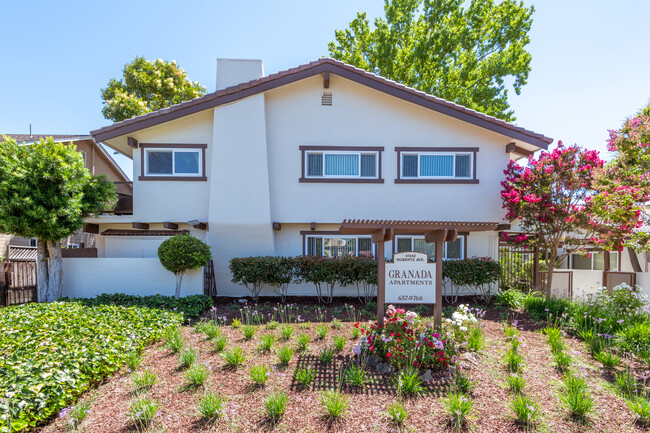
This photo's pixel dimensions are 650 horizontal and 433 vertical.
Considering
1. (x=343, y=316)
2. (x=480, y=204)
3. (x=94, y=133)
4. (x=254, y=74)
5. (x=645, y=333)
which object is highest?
(x=254, y=74)

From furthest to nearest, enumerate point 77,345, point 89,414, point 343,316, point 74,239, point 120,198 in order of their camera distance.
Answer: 1. point 74,239
2. point 120,198
3. point 343,316
4. point 77,345
5. point 89,414

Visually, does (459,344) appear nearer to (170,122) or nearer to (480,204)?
(480,204)

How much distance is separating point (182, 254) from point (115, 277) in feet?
9.00

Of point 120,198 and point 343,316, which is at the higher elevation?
point 120,198

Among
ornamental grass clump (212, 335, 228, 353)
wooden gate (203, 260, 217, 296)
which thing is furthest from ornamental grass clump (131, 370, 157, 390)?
wooden gate (203, 260, 217, 296)

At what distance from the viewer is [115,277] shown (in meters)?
10.9

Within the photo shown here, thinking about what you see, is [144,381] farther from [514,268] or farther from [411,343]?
[514,268]

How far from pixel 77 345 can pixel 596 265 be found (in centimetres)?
1867

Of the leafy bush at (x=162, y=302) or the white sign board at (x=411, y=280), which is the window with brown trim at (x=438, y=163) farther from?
the leafy bush at (x=162, y=302)

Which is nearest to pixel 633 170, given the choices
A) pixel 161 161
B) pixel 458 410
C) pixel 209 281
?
pixel 458 410

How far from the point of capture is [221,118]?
11.3 metres

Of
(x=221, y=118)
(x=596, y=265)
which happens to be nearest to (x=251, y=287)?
(x=221, y=118)

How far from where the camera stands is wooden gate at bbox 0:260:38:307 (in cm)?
1021

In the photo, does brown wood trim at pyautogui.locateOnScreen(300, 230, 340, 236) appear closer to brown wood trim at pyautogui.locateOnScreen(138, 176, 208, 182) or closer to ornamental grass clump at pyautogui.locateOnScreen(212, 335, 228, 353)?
brown wood trim at pyautogui.locateOnScreen(138, 176, 208, 182)
